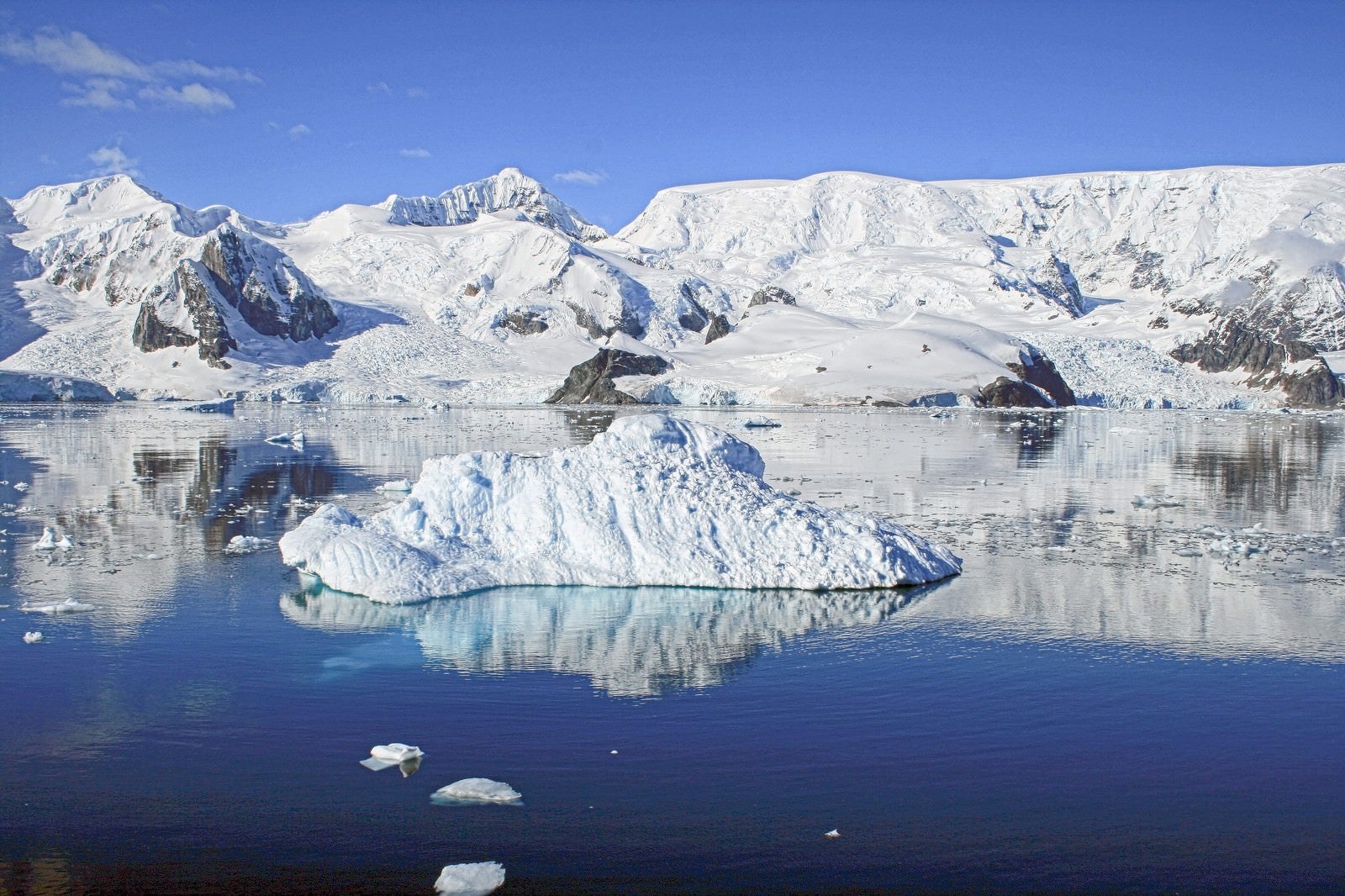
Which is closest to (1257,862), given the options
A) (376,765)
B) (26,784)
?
(376,765)

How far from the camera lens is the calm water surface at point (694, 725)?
21.3 feet

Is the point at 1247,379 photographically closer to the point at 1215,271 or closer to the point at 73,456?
the point at 1215,271

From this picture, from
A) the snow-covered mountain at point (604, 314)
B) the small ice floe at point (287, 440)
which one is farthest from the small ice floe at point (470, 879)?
the snow-covered mountain at point (604, 314)

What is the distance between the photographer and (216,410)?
69750mm

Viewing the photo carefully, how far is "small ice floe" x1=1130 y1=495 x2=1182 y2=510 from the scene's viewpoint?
2204 cm

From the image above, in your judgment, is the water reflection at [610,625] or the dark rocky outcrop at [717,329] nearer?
the water reflection at [610,625]

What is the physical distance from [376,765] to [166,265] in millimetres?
119025

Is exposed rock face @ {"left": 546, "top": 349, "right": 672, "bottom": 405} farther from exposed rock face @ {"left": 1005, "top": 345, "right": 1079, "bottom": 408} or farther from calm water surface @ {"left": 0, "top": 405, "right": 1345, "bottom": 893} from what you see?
calm water surface @ {"left": 0, "top": 405, "right": 1345, "bottom": 893}

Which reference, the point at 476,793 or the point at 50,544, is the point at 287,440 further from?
the point at 476,793

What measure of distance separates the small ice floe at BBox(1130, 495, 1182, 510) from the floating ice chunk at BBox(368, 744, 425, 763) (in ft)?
59.7

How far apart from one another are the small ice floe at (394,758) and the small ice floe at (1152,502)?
59.7ft

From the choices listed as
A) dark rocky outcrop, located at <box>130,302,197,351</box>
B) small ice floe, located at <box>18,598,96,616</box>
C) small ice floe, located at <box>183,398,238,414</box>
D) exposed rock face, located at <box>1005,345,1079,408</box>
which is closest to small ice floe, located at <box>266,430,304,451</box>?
small ice floe, located at <box>18,598,96,616</box>

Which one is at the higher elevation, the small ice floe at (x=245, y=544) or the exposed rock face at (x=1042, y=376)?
the exposed rock face at (x=1042, y=376)

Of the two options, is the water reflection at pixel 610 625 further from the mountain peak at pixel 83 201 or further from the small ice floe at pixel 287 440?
the mountain peak at pixel 83 201
